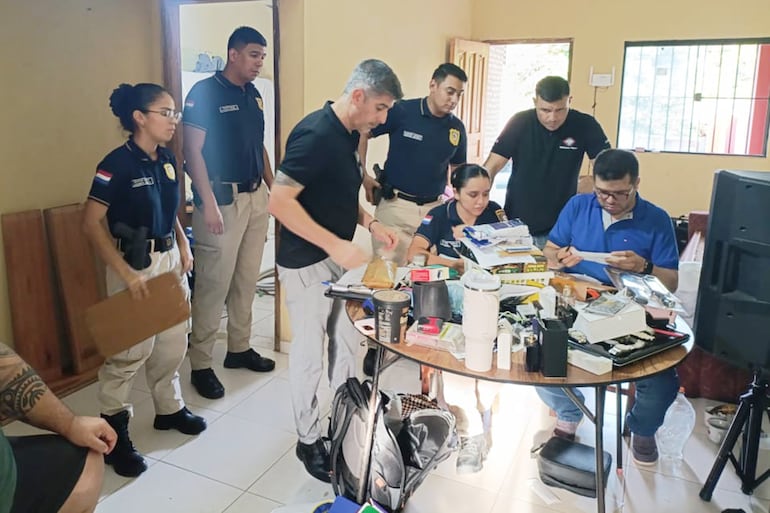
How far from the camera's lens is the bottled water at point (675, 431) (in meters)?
2.52

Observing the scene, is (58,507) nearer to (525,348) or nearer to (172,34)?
(525,348)

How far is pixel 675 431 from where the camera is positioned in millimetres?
2557

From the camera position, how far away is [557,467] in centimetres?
231

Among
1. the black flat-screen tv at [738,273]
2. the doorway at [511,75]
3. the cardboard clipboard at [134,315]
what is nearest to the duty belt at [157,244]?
the cardboard clipboard at [134,315]

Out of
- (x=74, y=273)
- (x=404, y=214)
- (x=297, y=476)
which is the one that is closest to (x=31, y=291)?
(x=74, y=273)

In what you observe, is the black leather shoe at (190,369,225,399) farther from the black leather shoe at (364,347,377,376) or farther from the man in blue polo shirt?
the man in blue polo shirt

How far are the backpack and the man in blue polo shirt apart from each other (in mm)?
611

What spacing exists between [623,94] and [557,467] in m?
4.46

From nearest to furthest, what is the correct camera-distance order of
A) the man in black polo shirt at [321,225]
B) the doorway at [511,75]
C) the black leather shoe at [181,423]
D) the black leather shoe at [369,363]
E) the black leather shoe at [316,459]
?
the man in black polo shirt at [321,225] < the black leather shoe at [316,459] < the black leather shoe at [181,423] < the black leather shoe at [369,363] < the doorway at [511,75]

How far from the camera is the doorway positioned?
21.8 ft

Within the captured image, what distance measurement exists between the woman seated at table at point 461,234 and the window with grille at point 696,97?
3825 millimetres

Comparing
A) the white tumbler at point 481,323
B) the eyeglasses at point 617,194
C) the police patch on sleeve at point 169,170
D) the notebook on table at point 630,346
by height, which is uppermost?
the police patch on sleeve at point 169,170

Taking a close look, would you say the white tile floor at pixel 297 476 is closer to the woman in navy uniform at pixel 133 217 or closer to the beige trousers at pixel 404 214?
the woman in navy uniform at pixel 133 217

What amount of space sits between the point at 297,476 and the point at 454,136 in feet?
5.98
